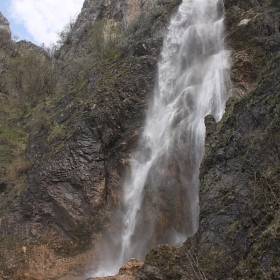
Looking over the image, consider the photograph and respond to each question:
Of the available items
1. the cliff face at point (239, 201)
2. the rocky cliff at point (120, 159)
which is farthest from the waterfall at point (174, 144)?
the cliff face at point (239, 201)

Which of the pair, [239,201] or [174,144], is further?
[174,144]

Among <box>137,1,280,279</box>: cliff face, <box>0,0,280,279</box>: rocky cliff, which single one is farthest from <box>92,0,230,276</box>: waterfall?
<box>137,1,280,279</box>: cliff face

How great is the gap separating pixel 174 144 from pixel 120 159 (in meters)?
3.39

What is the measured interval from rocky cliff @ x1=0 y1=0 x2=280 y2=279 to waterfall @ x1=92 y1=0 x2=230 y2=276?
0.79 meters

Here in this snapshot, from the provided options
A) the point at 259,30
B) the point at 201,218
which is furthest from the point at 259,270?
the point at 259,30

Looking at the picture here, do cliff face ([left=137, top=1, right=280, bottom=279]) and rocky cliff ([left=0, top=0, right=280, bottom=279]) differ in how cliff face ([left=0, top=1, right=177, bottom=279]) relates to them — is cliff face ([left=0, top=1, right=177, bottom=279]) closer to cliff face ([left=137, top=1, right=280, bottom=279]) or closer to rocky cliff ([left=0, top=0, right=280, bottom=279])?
rocky cliff ([left=0, top=0, right=280, bottom=279])

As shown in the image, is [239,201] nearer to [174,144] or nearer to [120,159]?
[174,144]

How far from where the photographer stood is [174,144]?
1347 cm

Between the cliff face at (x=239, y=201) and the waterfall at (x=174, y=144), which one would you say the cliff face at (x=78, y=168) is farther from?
the cliff face at (x=239, y=201)

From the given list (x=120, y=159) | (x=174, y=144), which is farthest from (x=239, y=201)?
(x=120, y=159)

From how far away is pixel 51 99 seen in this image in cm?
2462

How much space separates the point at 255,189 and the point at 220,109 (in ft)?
23.2

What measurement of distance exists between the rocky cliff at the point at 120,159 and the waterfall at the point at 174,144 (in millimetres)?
786

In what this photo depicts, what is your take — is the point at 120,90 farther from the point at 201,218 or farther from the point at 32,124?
the point at 201,218
